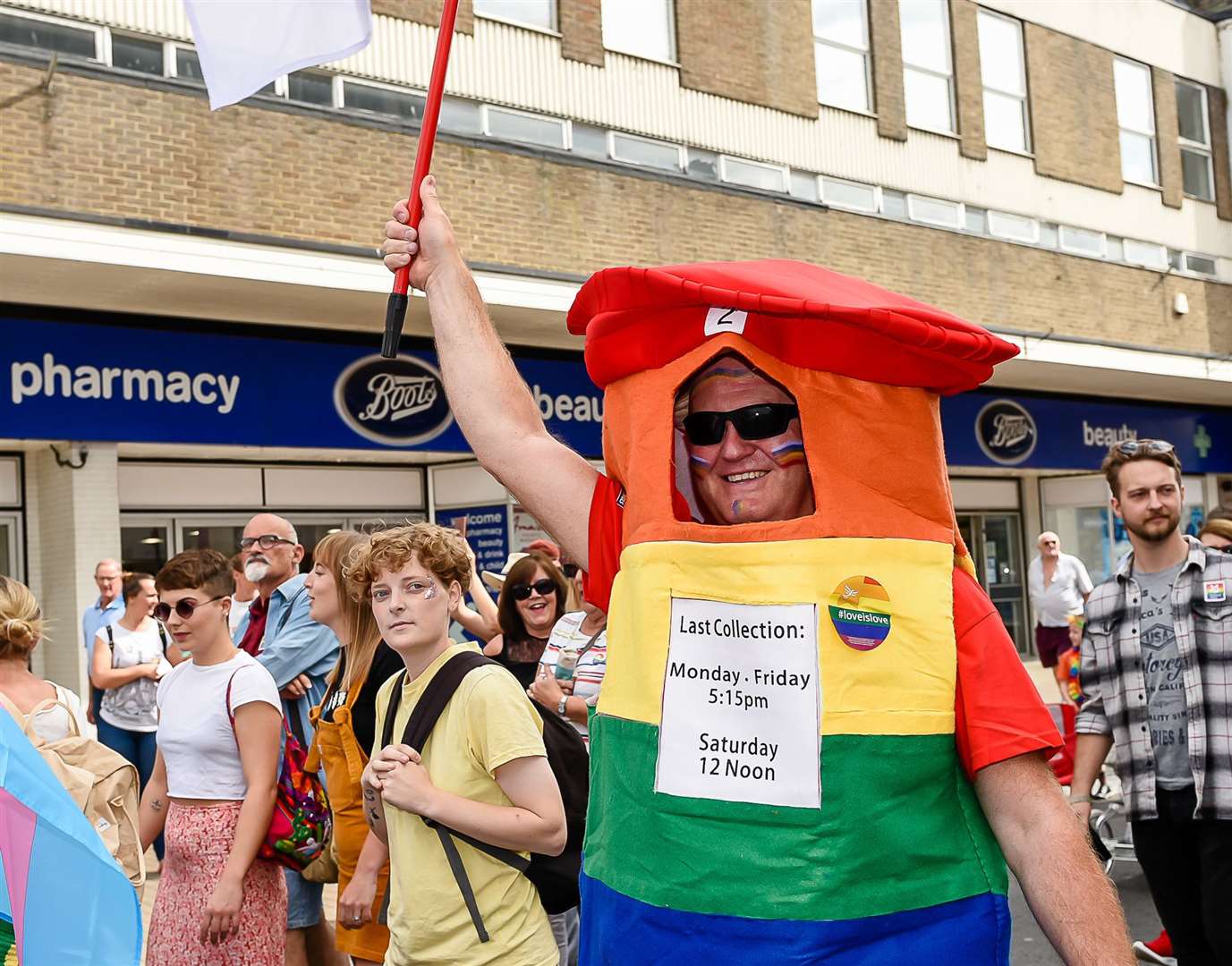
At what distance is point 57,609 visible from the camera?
11.7m

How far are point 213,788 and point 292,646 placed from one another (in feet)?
3.70

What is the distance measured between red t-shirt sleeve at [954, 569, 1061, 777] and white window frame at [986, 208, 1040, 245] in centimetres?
1687

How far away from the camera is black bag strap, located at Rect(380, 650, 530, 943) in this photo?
10.7 ft

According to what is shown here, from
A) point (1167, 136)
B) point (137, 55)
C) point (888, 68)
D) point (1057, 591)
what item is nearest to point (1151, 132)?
point (1167, 136)

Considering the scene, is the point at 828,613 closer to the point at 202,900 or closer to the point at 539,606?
the point at 202,900

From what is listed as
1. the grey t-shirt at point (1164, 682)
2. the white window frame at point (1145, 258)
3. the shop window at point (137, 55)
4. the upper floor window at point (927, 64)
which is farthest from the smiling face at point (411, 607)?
the white window frame at point (1145, 258)

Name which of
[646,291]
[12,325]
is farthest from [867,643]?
[12,325]

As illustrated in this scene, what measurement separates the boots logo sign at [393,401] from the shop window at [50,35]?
363cm

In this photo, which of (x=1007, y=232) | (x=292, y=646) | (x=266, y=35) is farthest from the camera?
(x=1007, y=232)

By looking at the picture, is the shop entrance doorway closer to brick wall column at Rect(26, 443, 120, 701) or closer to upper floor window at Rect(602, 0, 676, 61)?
upper floor window at Rect(602, 0, 676, 61)

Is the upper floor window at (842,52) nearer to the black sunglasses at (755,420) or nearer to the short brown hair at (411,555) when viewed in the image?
the short brown hair at (411,555)

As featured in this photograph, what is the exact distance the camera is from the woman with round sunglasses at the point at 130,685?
8.27 metres

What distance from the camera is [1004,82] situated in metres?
18.8

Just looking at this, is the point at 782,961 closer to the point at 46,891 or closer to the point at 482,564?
the point at 46,891
